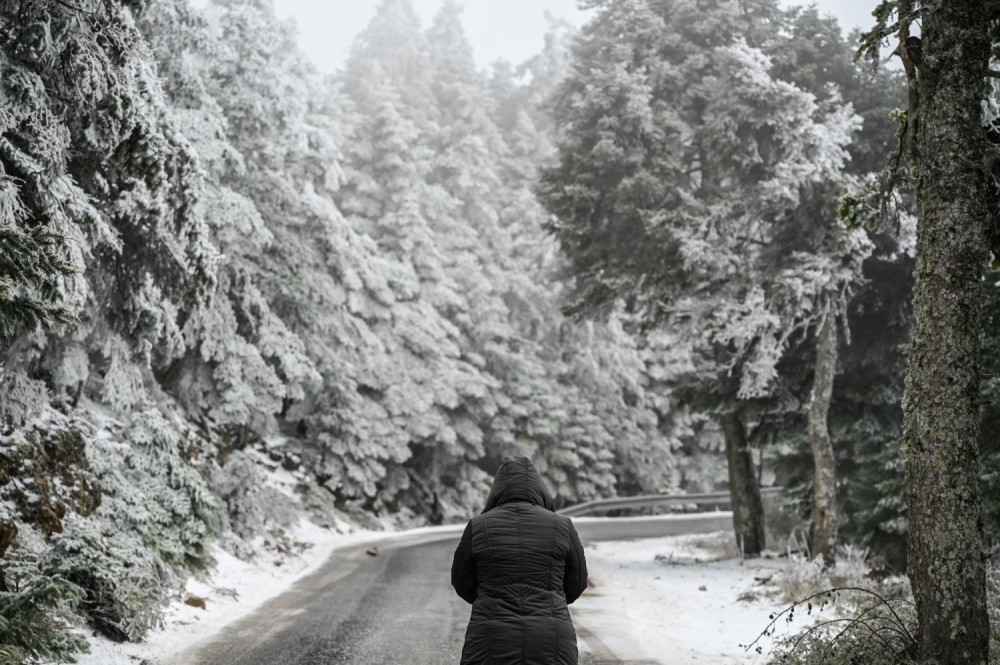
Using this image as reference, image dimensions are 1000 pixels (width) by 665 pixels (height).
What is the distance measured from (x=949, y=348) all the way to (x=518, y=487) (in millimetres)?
3322

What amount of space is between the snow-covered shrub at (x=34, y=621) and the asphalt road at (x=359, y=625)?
1.10m

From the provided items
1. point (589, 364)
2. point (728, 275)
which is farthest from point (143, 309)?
point (589, 364)

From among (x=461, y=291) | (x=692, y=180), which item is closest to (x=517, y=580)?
(x=692, y=180)

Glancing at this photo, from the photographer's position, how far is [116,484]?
9.66 m

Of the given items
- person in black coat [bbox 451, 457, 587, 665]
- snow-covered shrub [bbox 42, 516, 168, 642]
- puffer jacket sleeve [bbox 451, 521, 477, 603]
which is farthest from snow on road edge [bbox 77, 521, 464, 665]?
person in black coat [bbox 451, 457, 587, 665]

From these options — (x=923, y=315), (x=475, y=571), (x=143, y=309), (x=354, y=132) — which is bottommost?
(x=475, y=571)

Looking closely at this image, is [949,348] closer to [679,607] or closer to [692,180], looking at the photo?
[679,607]

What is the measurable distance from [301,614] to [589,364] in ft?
83.7

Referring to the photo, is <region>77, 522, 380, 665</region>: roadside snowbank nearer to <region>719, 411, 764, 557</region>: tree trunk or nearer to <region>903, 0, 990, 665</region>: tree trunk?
<region>903, 0, 990, 665</region>: tree trunk

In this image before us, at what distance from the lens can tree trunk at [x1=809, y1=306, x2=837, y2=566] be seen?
40.7 ft

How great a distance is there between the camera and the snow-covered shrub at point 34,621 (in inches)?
232

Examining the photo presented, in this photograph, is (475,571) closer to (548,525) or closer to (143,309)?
(548,525)

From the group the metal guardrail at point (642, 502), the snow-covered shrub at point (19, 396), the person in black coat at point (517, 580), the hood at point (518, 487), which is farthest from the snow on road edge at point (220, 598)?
the metal guardrail at point (642, 502)

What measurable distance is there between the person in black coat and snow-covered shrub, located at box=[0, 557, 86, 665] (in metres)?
3.64
